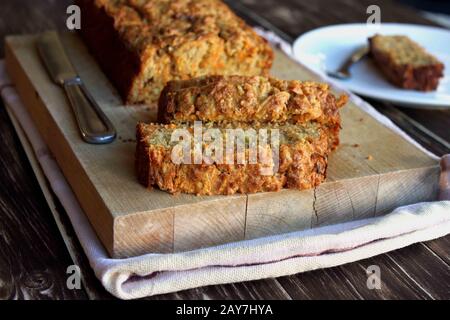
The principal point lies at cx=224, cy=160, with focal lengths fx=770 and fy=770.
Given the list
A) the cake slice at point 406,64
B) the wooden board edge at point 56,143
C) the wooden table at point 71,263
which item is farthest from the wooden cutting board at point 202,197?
the cake slice at point 406,64

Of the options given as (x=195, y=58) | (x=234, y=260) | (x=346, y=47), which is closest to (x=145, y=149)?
(x=234, y=260)

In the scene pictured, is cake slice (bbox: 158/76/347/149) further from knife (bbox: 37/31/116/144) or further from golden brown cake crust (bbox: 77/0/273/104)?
golden brown cake crust (bbox: 77/0/273/104)

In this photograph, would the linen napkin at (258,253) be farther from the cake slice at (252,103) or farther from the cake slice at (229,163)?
the cake slice at (252,103)

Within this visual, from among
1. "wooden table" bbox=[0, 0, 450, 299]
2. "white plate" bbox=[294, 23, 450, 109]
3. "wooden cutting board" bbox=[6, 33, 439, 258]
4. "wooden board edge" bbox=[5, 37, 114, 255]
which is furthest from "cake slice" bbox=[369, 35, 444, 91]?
"wooden board edge" bbox=[5, 37, 114, 255]

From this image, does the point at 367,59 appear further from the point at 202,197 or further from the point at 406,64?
the point at 202,197

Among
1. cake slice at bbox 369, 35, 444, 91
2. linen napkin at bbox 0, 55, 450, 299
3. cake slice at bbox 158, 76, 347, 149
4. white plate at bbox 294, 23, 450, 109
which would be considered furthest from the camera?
cake slice at bbox 369, 35, 444, 91

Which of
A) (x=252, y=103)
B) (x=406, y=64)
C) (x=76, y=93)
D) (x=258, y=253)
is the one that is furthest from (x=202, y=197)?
(x=406, y=64)
